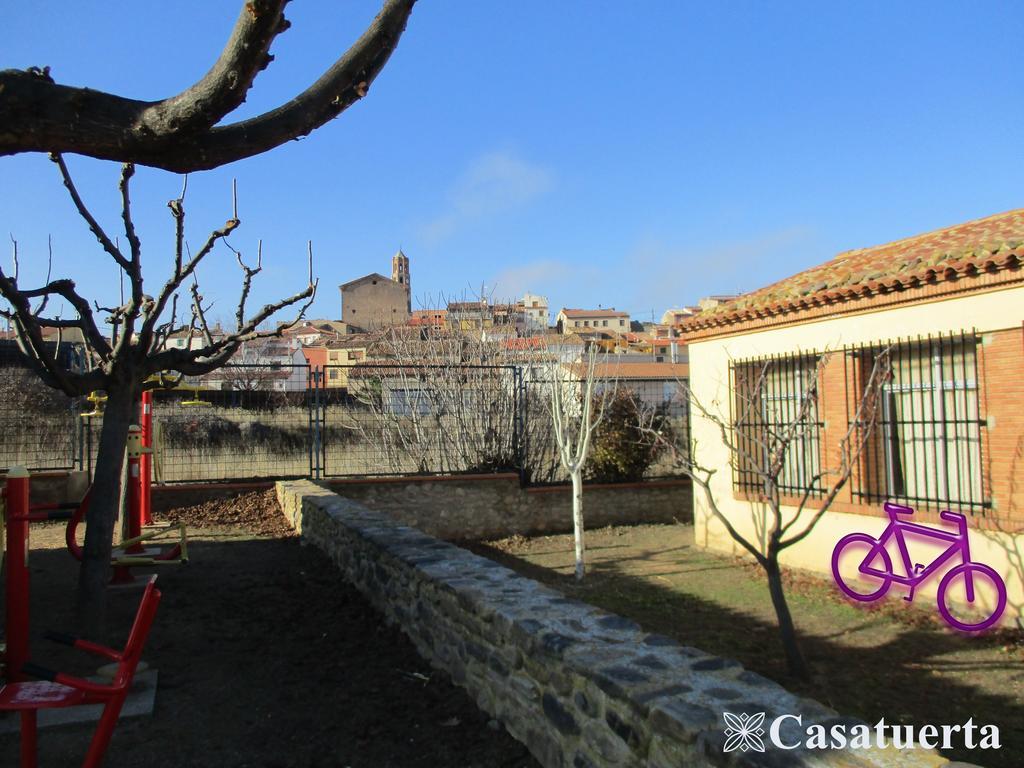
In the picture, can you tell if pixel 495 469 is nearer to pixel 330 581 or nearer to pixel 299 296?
pixel 330 581

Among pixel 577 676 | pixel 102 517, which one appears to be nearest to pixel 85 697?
pixel 577 676

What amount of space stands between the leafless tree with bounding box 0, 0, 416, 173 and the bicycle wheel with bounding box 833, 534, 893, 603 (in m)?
7.22

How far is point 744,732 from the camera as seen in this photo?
230 cm

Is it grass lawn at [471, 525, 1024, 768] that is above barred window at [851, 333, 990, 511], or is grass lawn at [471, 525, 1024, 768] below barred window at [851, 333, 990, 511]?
below

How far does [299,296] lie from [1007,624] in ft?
21.6

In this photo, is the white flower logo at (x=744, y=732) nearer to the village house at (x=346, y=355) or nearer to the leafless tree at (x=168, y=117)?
the leafless tree at (x=168, y=117)

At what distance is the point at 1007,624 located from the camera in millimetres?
6574

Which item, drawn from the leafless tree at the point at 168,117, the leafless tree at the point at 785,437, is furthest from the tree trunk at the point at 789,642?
the leafless tree at the point at 168,117

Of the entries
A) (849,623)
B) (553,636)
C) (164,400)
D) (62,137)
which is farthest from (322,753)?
(164,400)

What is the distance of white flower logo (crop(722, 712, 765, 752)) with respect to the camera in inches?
87.0

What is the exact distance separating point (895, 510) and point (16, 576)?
283 inches

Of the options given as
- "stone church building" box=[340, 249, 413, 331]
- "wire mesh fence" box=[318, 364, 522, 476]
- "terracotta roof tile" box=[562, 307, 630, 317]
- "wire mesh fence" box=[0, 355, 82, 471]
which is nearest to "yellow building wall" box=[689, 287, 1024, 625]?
"wire mesh fence" box=[318, 364, 522, 476]

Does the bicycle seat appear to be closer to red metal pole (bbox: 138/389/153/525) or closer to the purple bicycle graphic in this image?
the purple bicycle graphic

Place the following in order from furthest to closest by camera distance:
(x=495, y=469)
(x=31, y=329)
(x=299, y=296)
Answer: (x=495, y=469), (x=299, y=296), (x=31, y=329)
